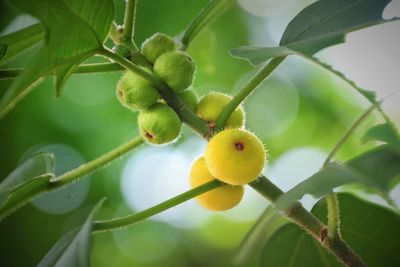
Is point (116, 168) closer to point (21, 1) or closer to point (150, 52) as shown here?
point (150, 52)

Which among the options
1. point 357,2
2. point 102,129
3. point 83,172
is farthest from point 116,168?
point 357,2

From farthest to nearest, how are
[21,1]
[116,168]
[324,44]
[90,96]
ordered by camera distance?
1. [116,168]
2. [90,96]
3. [324,44]
4. [21,1]

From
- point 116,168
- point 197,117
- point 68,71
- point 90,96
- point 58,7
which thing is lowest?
point 116,168

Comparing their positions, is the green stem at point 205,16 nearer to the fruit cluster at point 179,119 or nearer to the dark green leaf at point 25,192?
the fruit cluster at point 179,119

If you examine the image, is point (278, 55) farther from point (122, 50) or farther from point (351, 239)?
point (351, 239)

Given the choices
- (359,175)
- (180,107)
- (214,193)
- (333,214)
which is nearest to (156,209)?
(214,193)
